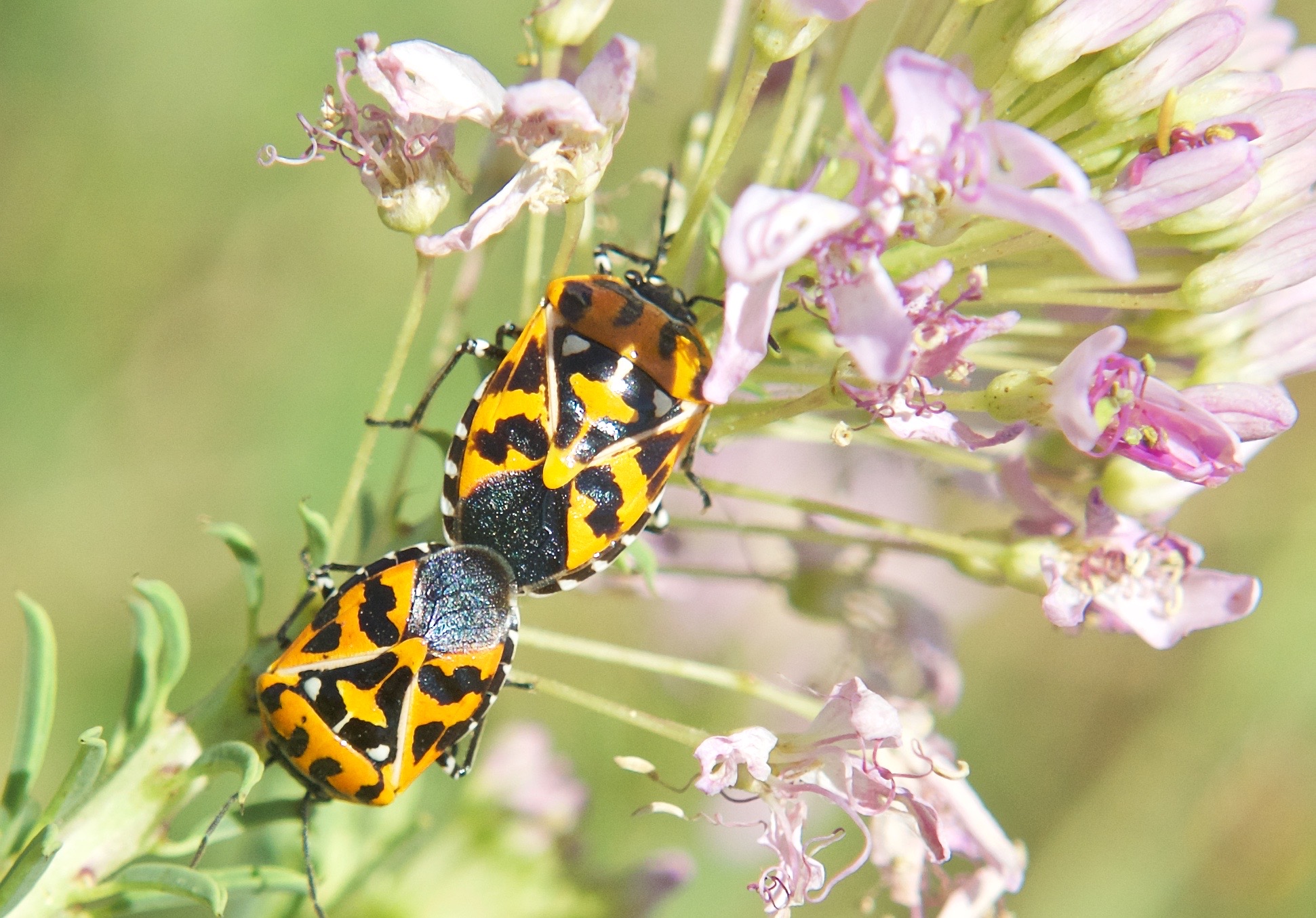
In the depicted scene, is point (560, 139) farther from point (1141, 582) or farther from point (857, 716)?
point (1141, 582)

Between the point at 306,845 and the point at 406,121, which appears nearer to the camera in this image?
the point at 406,121

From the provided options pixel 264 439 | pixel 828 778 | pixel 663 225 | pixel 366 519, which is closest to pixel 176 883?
pixel 366 519

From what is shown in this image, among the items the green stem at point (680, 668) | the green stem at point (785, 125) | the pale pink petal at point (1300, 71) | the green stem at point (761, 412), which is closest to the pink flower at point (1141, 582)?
the green stem at point (680, 668)

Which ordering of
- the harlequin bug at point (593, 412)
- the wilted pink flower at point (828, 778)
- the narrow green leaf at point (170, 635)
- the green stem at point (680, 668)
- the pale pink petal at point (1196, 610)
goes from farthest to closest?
the green stem at point (680, 668) → the pale pink petal at point (1196, 610) → the harlequin bug at point (593, 412) → the narrow green leaf at point (170, 635) → the wilted pink flower at point (828, 778)

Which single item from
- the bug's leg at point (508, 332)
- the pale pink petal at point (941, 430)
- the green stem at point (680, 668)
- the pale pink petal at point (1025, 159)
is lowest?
the green stem at point (680, 668)

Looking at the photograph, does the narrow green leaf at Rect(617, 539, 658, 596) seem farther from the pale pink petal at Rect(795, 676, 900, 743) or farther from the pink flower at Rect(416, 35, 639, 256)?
the pink flower at Rect(416, 35, 639, 256)

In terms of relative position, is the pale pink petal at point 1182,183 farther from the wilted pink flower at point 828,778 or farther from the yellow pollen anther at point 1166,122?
the wilted pink flower at point 828,778
